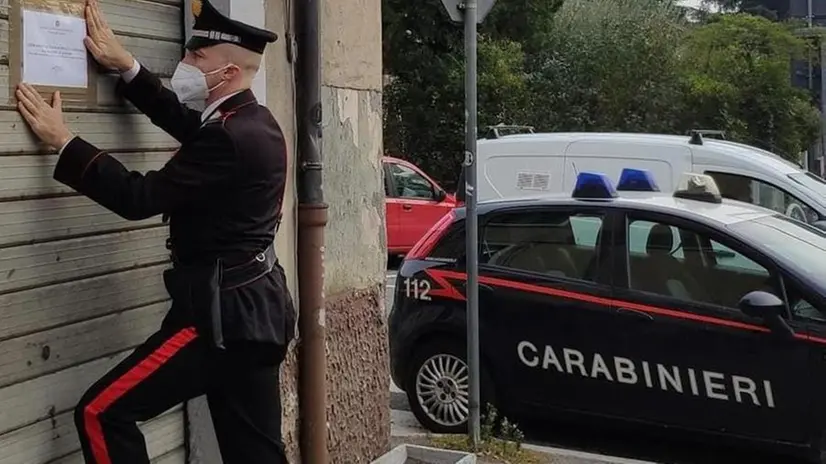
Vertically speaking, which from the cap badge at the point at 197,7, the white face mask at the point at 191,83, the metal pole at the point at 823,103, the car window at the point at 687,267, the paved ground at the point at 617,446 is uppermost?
the metal pole at the point at 823,103

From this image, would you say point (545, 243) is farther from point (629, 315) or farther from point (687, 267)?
point (687, 267)

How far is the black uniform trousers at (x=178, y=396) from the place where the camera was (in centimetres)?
333

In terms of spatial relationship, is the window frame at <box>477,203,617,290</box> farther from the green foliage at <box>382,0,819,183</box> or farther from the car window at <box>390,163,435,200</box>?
the green foliage at <box>382,0,819,183</box>

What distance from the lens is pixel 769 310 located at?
6270 mm

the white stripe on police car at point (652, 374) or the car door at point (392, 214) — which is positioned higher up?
the car door at point (392, 214)

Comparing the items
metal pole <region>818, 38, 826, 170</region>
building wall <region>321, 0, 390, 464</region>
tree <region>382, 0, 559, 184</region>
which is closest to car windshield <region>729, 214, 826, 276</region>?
building wall <region>321, 0, 390, 464</region>

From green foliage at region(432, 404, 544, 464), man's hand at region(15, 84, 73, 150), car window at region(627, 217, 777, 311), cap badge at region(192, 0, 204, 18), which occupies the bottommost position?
green foliage at region(432, 404, 544, 464)

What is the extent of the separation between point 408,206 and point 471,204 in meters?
9.63

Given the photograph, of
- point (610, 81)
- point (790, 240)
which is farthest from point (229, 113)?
point (610, 81)

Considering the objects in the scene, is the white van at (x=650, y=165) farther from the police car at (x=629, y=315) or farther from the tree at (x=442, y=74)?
the tree at (x=442, y=74)

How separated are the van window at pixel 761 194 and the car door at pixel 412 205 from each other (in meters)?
5.23

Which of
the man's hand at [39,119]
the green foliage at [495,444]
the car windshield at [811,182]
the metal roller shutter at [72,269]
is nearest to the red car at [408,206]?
the car windshield at [811,182]

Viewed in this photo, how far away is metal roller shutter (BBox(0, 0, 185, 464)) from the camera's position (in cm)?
338

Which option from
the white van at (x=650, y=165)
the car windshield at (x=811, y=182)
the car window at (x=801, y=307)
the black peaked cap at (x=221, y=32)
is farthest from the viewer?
the car windshield at (x=811, y=182)
